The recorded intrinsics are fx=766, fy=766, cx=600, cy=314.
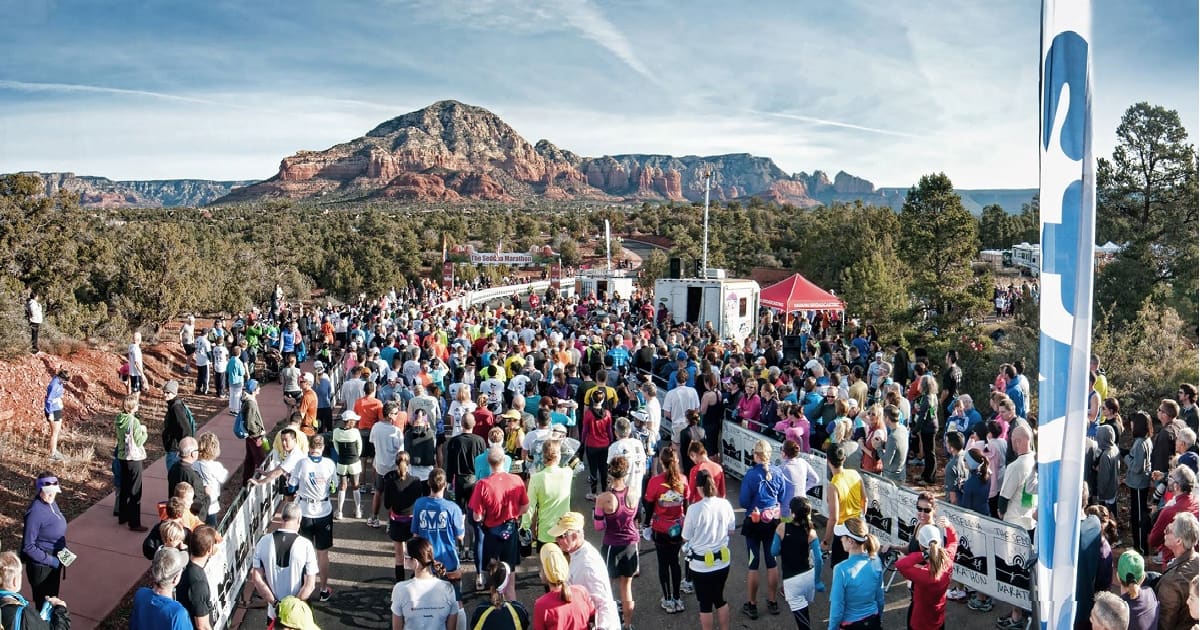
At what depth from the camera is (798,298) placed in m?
22.2

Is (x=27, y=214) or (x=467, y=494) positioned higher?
(x=27, y=214)

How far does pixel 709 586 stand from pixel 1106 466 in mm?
4221

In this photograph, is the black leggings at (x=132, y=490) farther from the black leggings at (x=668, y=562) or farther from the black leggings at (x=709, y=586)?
the black leggings at (x=709, y=586)

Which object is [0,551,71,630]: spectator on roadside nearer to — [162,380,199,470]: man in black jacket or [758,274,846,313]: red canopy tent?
[162,380,199,470]: man in black jacket

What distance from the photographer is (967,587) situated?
6.86 meters


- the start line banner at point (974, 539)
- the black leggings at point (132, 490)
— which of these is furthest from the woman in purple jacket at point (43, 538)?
the start line banner at point (974, 539)

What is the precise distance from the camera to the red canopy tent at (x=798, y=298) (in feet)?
72.3

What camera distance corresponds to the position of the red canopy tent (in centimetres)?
2203

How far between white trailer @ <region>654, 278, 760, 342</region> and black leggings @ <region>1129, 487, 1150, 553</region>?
1332 cm

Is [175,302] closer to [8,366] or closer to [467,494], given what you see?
[8,366]

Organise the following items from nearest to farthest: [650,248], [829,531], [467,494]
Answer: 1. [829,531]
2. [467,494]
3. [650,248]

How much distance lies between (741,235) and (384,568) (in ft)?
168

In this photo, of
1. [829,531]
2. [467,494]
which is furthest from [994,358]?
[467,494]

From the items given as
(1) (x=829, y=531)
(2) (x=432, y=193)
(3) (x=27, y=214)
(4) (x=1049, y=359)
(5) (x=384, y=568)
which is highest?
(2) (x=432, y=193)
